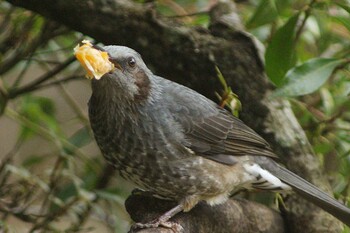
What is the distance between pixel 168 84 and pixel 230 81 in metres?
0.43

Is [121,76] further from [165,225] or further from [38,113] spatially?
[38,113]

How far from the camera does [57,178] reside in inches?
161

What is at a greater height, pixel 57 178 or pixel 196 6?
pixel 196 6

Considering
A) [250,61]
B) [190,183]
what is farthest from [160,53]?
[190,183]

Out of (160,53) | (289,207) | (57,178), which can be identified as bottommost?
(57,178)

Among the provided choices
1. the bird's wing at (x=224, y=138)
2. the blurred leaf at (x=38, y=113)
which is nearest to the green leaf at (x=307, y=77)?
the bird's wing at (x=224, y=138)

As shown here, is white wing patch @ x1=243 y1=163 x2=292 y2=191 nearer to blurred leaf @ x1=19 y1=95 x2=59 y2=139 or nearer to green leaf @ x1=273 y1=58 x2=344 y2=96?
green leaf @ x1=273 y1=58 x2=344 y2=96

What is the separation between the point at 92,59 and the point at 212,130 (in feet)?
2.69

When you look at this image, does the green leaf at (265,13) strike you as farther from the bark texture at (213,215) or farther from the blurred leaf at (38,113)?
the blurred leaf at (38,113)

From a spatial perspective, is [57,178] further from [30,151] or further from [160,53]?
[30,151]

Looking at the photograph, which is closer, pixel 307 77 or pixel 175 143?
pixel 175 143

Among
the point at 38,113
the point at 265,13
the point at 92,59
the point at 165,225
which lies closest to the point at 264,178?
the point at 165,225

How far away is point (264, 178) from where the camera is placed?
3641mm

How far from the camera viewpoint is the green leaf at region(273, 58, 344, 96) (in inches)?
134
